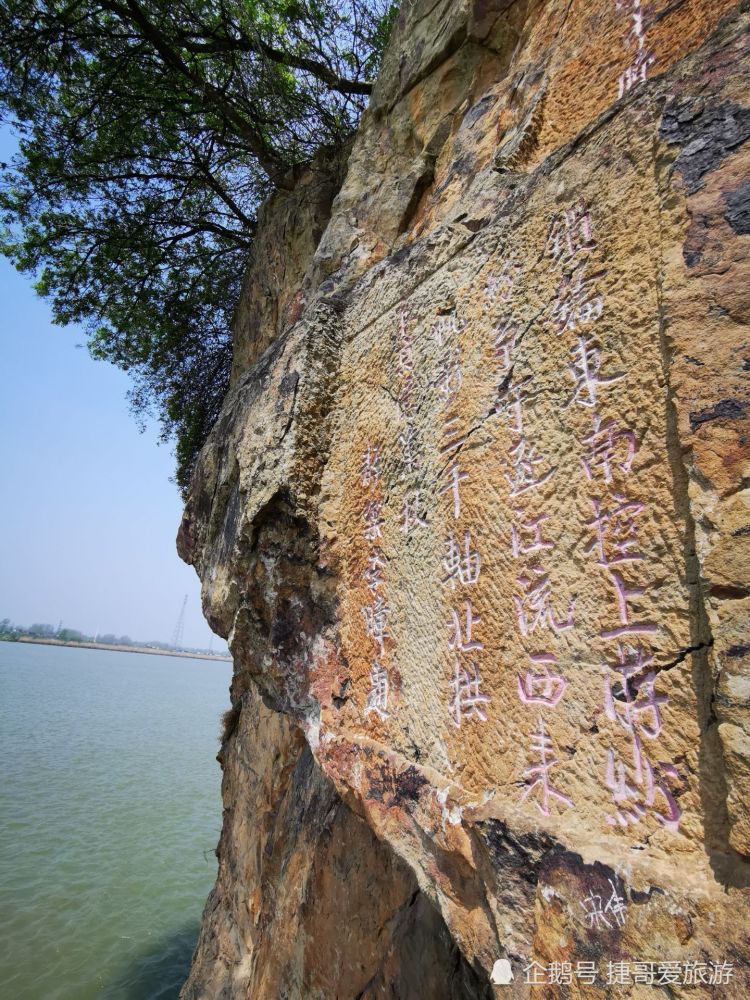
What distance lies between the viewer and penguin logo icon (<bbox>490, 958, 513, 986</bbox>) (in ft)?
4.72

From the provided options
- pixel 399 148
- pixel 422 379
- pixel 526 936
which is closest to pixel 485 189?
pixel 422 379

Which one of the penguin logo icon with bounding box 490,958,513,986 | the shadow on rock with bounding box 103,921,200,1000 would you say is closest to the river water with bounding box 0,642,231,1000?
the shadow on rock with bounding box 103,921,200,1000

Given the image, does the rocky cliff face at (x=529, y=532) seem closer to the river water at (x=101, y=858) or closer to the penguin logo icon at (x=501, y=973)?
the penguin logo icon at (x=501, y=973)

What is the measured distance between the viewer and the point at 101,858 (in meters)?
9.07

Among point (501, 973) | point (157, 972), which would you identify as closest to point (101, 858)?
point (157, 972)

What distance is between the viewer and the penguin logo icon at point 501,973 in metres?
1.44

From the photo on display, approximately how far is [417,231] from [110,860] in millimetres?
9985

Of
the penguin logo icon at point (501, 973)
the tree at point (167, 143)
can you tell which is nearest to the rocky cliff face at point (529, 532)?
the penguin logo icon at point (501, 973)

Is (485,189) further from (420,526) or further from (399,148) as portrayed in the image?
(399,148)

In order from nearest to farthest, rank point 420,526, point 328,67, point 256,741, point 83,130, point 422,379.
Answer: point 420,526
point 422,379
point 256,741
point 328,67
point 83,130

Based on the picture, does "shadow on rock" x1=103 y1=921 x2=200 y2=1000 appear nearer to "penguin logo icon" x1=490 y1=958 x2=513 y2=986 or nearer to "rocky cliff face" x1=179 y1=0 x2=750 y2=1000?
"rocky cliff face" x1=179 y1=0 x2=750 y2=1000

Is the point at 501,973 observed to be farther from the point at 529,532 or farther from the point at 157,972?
the point at 157,972

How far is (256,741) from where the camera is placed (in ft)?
17.0

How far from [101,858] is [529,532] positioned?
1016cm
